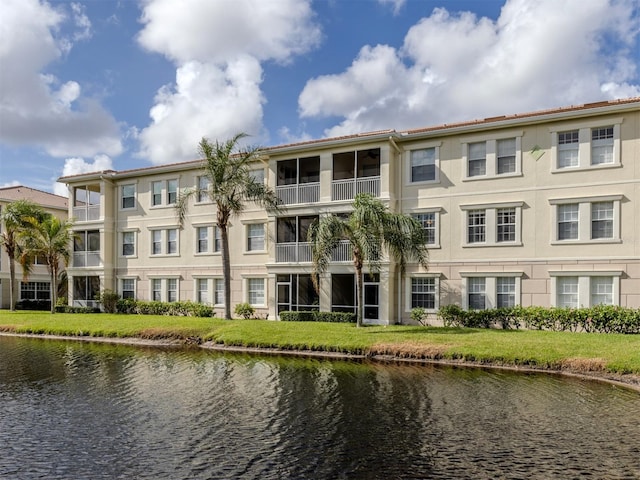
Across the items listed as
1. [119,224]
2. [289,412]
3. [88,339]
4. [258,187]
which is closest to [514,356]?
[289,412]

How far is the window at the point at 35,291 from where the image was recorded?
46.3 meters

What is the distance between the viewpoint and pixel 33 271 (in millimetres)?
46750

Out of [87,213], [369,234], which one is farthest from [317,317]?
[87,213]

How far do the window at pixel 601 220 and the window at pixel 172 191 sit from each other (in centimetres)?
2431

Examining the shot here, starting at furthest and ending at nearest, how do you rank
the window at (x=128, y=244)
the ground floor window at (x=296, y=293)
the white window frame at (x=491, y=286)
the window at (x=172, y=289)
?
the window at (x=128, y=244)
the window at (x=172, y=289)
the ground floor window at (x=296, y=293)
the white window frame at (x=491, y=286)

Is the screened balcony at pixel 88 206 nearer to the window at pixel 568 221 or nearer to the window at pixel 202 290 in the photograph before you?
the window at pixel 202 290

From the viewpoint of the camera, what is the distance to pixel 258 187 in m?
28.4

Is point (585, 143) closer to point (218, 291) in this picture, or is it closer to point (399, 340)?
point (399, 340)

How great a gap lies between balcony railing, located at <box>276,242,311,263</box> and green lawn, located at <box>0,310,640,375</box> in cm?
437

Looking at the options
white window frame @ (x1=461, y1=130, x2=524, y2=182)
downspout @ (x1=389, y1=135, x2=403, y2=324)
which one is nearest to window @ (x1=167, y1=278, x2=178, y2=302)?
downspout @ (x1=389, y1=135, x2=403, y2=324)

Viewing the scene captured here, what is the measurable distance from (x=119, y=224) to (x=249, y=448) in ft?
101

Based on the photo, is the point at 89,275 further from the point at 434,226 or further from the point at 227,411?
the point at 227,411

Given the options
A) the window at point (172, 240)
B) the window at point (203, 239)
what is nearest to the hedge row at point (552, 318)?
the window at point (203, 239)

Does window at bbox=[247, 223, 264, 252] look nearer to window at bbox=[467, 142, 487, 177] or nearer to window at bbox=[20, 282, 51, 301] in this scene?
window at bbox=[467, 142, 487, 177]
